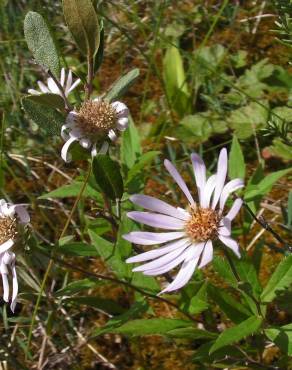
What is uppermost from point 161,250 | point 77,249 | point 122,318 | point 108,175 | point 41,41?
point 41,41

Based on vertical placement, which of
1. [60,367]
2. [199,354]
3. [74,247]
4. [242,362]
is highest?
[74,247]

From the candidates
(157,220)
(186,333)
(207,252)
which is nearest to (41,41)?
(157,220)

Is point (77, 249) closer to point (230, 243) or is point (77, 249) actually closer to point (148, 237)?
point (148, 237)

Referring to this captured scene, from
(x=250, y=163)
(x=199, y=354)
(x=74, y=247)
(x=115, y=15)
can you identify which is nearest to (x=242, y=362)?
(x=199, y=354)

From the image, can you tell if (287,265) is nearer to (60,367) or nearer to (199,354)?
(199,354)

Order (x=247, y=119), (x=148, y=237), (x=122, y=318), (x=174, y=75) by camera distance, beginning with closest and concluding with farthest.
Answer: (x=148, y=237) → (x=122, y=318) → (x=247, y=119) → (x=174, y=75)

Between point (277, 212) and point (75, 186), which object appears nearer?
point (75, 186)
